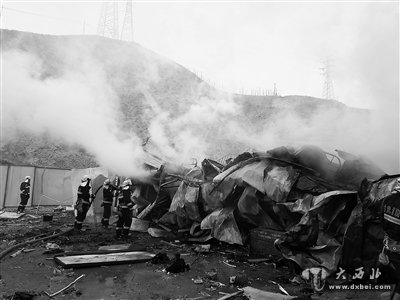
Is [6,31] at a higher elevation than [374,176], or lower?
higher

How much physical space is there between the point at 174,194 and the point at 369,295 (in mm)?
5951

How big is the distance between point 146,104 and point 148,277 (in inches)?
1123

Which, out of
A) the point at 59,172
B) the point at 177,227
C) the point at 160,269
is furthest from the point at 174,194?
the point at 59,172

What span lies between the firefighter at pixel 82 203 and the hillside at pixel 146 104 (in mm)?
5176

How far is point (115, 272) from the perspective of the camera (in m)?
5.70

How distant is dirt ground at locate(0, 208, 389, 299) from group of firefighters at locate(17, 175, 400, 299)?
1014 mm

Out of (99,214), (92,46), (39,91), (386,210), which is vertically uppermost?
(92,46)

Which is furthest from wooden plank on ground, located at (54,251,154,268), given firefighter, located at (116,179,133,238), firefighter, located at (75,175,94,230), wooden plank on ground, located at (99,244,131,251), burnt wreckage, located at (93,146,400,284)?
firefighter, located at (75,175,94,230)

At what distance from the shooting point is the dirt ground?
4.66 m

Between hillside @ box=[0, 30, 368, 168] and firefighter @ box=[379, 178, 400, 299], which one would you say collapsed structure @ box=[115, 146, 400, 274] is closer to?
firefighter @ box=[379, 178, 400, 299]

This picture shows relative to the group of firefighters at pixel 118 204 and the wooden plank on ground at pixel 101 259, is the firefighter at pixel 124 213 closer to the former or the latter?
the group of firefighters at pixel 118 204

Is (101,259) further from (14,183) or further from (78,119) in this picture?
(14,183)

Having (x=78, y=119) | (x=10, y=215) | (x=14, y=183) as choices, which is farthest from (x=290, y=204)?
(x=14, y=183)

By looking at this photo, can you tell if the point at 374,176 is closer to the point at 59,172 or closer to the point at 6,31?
the point at 59,172
